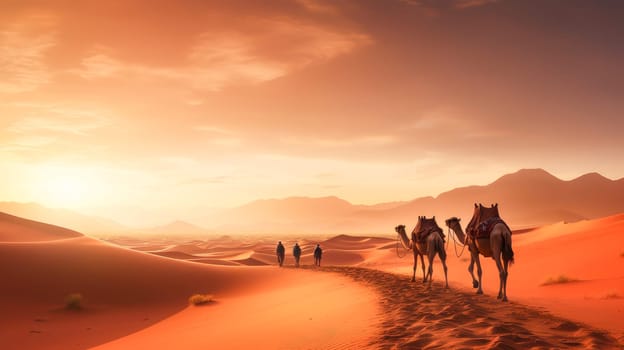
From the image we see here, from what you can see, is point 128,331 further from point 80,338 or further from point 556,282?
point 556,282

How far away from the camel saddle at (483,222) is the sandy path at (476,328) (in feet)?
7.62

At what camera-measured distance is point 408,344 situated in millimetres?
7684

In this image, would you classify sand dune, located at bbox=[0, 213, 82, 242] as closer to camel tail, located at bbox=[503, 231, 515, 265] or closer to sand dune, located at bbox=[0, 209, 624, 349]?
sand dune, located at bbox=[0, 209, 624, 349]

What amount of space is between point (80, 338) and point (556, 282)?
801 inches

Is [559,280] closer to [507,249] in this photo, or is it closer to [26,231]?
[507,249]

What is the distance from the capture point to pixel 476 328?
340 inches

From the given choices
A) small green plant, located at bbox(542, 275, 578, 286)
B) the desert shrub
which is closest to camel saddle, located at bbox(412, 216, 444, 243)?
the desert shrub

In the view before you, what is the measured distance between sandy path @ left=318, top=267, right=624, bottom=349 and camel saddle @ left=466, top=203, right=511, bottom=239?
2323mm

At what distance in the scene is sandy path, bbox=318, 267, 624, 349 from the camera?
7566mm

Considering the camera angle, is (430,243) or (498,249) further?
(430,243)

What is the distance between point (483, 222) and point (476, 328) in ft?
20.8

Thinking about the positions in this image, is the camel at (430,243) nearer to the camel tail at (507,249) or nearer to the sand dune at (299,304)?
the sand dune at (299,304)

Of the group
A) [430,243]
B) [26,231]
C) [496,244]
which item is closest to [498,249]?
[496,244]

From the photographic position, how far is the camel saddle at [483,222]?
14.1 m
